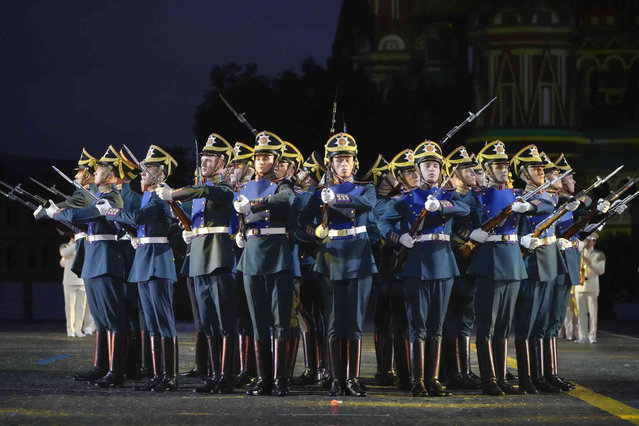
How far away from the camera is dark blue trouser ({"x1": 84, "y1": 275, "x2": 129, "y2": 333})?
13766 mm

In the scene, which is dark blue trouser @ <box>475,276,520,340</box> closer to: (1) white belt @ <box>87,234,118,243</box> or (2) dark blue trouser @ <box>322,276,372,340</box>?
(2) dark blue trouser @ <box>322,276,372,340</box>

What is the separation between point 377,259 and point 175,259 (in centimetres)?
210

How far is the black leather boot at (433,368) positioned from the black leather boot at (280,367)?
128 centimetres

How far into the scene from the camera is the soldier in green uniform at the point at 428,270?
12695 millimetres

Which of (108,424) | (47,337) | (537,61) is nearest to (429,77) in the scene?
(537,61)

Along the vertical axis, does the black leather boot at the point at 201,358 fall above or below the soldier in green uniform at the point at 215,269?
below

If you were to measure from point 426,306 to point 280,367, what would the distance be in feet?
4.65

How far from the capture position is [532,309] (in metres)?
13.4

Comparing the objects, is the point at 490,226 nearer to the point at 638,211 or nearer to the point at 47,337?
the point at 47,337

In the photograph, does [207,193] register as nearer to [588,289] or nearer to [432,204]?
[432,204]

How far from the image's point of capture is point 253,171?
14547 mm

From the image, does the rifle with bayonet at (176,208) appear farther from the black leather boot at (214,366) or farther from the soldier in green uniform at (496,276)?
the soldier in green uniform at (496,276)

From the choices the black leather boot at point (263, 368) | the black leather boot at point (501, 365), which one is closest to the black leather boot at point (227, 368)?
the black leather boot at point (263, 368)

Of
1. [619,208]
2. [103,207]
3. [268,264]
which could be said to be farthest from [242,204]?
[619,208]
